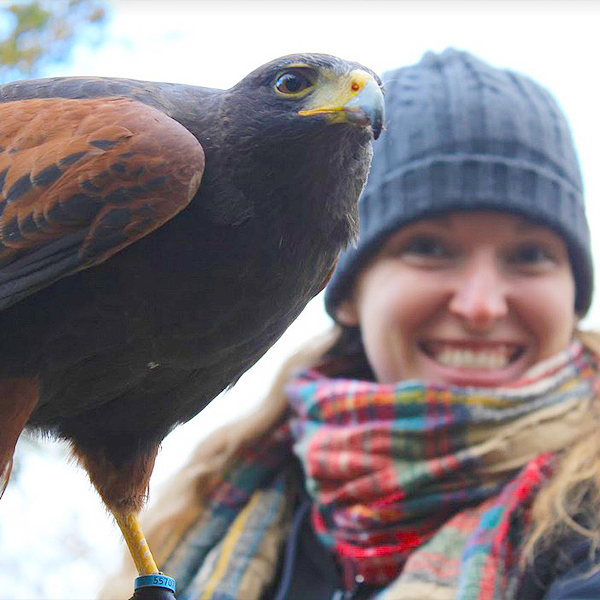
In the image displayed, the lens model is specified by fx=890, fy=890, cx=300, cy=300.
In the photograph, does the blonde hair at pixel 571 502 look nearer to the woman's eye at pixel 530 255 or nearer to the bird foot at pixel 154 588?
the woman's eye at pixel 530 255

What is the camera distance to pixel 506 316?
3705 millimetres

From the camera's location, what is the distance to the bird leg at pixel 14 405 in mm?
2152

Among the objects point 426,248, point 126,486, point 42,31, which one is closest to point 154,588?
point 126,486

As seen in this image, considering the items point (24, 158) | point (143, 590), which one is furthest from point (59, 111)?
point (143, 590)

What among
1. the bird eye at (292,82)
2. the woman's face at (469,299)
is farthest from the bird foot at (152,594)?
the woman's face at (469,299)

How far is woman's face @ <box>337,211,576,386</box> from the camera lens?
11.9ft

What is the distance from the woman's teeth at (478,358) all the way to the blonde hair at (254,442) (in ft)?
1.37

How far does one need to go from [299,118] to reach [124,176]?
47cm

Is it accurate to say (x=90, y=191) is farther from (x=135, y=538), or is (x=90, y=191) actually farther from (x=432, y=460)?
(x=432, y=460)

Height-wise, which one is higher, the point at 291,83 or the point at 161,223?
the point at 291,83

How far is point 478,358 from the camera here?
3773 millimetres

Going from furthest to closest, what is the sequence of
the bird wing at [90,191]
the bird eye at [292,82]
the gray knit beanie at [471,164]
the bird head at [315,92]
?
the gray knit beanie at [471,164] < the bird eye at [292,82] < the bird head at [315,92] < the bird wing at [90,191]

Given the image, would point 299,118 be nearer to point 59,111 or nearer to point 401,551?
point 59,111

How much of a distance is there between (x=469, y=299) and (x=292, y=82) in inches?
62.0
